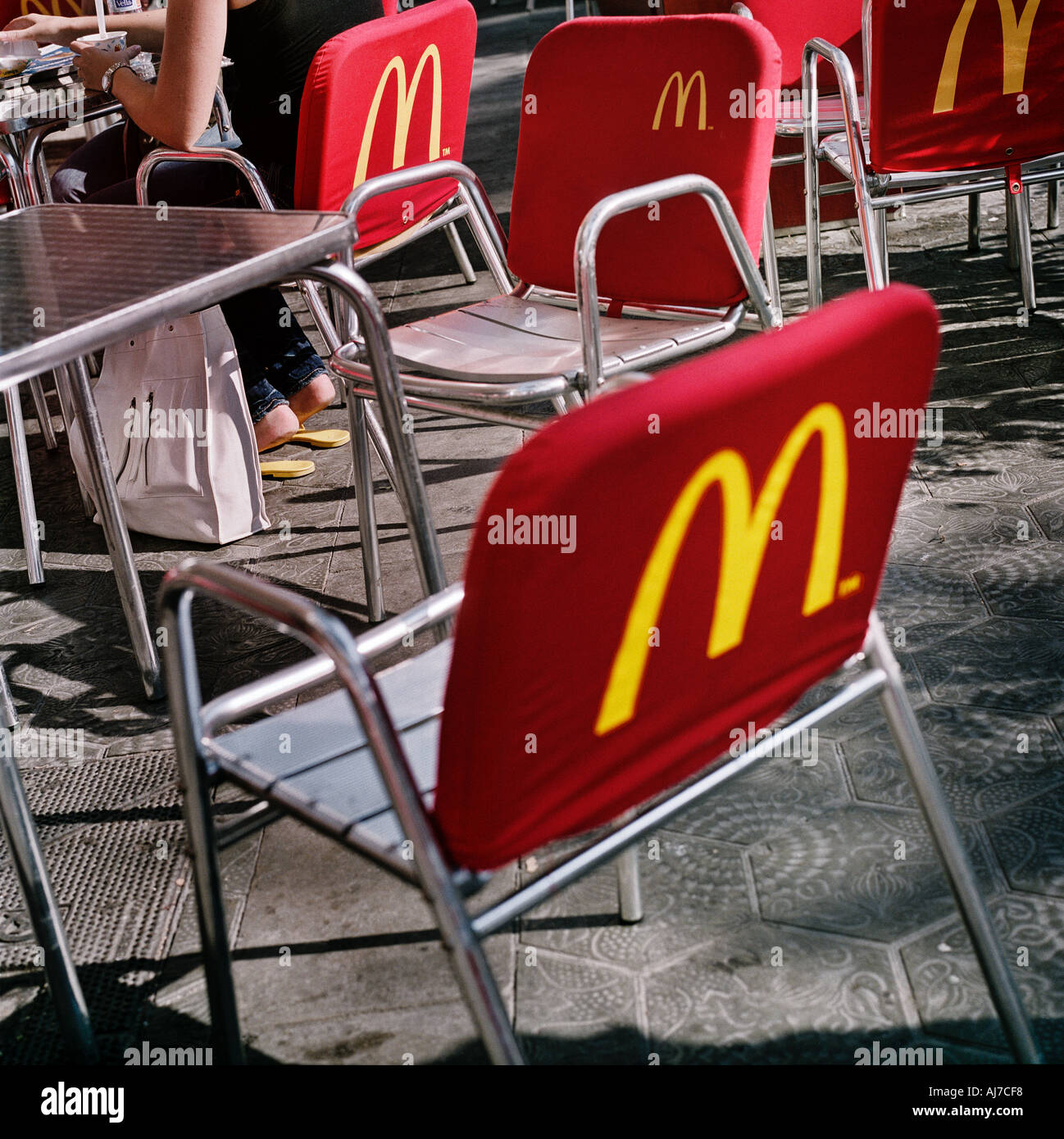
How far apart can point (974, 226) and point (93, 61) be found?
2.64 metres

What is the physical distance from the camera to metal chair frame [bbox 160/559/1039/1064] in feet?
3.23

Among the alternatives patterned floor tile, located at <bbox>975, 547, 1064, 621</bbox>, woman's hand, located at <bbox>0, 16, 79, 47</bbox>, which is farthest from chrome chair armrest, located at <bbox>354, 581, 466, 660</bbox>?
woman's hand, located at <bbox>0, 16, 79, 47</bbox>

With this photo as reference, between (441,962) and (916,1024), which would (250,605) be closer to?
(441,962)

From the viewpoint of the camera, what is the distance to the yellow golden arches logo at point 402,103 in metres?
2.51

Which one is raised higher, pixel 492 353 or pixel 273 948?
pixel 492 353

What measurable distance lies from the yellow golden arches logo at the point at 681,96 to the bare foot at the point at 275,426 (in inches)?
51.3

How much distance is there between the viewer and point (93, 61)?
9.30 feet

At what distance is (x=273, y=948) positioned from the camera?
66.8 inches

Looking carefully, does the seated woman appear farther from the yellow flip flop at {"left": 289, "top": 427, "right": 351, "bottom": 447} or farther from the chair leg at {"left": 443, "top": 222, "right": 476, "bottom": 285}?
the chair leg at {"left": 443, "top": 222, "right": 476, "bottom": 285}

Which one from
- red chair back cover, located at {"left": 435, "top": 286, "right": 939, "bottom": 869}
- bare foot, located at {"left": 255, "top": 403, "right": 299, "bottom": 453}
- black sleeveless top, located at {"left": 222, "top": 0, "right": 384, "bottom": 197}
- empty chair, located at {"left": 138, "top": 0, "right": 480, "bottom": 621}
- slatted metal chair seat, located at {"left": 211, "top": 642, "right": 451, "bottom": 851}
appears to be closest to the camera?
red chair back cover, located at {"left": 435, "top": 286, "right": 939, "bottom": 869}

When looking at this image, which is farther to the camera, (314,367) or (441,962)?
(314,367)

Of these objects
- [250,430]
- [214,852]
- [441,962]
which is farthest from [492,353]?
[214,852]

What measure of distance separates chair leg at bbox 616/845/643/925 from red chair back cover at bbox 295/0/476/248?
145 centimetres

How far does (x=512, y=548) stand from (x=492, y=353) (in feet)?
4.53
